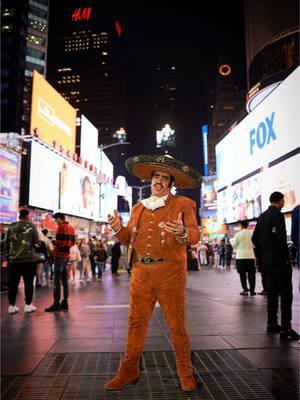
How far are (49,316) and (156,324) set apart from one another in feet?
6.64

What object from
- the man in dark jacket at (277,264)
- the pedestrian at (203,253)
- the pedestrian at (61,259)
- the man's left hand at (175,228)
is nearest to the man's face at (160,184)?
Result: the man's left hand at (175,228)

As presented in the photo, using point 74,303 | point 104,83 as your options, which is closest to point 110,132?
point 104,83

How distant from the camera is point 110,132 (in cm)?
13900

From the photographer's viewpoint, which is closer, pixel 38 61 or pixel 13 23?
pixel 13 23

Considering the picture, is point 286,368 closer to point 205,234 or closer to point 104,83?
point 205,234

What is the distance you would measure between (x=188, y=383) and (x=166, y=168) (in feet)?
6.14

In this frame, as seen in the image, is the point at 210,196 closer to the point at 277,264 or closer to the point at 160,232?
the point at 277,264

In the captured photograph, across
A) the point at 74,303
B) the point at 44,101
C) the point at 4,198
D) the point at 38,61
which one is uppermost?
the point at 38,61

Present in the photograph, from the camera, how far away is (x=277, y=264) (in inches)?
202

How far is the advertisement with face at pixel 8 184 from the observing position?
19.8 metres

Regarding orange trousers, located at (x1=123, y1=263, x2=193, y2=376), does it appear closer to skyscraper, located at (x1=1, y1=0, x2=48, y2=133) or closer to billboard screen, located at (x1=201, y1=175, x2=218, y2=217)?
billboard screen, located at (x1=201, y1=175, x2=218, y2=217)

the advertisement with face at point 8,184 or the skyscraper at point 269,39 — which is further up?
the skyscraper at point 269,39

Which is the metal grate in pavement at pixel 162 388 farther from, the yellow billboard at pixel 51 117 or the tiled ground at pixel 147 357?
the yellow billboard at pixel 51 117

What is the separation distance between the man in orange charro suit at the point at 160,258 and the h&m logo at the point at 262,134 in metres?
16.0
